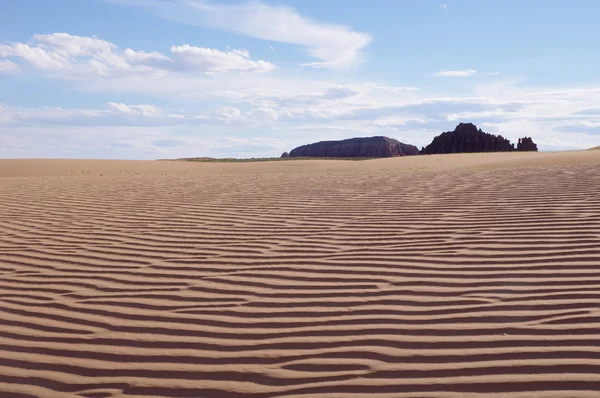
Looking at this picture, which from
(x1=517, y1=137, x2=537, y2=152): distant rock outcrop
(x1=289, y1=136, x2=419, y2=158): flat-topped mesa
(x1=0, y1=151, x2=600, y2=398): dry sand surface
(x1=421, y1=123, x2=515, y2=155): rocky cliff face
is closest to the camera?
(x1=0, y1=151, x2=600, y2=398): dry sand surface

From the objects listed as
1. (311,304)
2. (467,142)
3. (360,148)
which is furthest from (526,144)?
(311,304)

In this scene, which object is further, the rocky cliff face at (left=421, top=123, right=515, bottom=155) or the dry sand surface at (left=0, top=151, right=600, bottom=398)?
the rocky cliff face at (left=421, top=123, right=515, bottom=155)

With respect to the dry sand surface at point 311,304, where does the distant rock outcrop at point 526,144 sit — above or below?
above

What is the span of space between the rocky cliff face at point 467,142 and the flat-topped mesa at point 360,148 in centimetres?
3062

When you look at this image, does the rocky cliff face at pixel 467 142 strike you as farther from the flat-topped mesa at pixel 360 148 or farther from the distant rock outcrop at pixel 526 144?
the flat-topped mesa at pixel 360 148

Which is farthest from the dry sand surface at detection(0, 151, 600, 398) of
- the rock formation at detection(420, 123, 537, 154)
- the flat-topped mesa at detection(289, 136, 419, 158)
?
the flat-topped mesa at detection(289, 136, 419, 158)

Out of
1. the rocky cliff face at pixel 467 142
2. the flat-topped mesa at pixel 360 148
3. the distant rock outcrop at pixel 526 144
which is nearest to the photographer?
the distant rock outcrop at pixel 526 144

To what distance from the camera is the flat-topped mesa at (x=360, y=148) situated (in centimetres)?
11581

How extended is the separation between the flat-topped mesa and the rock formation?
1206 inches

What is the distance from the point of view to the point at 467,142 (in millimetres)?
76688

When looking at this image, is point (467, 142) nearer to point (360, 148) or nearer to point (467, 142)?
point (467, 142)

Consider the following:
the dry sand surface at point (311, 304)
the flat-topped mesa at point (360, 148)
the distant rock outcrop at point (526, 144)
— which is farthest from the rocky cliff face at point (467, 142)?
the dry sand surface at point (311, 304)

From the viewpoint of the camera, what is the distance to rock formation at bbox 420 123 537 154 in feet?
249

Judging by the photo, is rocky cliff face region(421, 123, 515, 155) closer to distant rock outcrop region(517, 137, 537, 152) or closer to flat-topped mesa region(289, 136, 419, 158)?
Result: distant rock outcrop region(517, 137, 537, 152)
